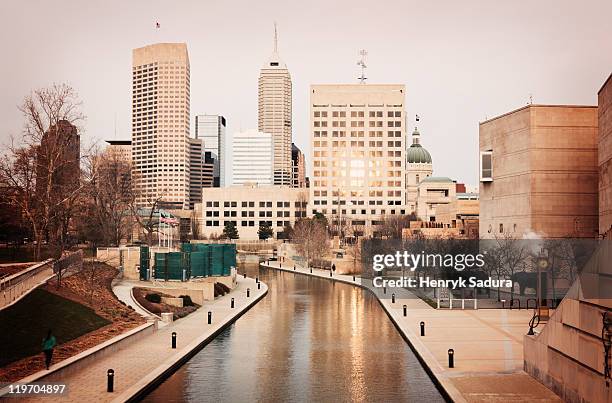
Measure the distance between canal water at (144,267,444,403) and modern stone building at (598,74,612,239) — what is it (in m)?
14.1

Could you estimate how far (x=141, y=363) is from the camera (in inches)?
1030

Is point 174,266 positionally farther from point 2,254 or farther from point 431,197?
point 431,197

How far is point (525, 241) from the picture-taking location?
182ft

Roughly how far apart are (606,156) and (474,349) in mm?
18488

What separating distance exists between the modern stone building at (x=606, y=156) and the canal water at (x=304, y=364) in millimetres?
14051

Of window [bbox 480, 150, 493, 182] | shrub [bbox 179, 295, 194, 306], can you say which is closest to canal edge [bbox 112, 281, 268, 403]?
shrub [bbox 179, 295, 194, 306]

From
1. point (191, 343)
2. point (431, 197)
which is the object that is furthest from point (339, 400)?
point (431, 197)

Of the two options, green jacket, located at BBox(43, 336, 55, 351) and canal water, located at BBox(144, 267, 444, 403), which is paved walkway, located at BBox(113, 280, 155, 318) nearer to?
canal water, located at BBox(144, 267, 444, 403)

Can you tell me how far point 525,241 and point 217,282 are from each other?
2633cm

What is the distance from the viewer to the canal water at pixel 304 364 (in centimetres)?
2257

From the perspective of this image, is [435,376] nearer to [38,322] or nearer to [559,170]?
[38,322]

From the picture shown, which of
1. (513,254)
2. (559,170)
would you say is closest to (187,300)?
(513,254)

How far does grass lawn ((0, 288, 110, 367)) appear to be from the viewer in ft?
81.3

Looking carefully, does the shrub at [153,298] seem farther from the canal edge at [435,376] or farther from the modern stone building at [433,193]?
the modern stone building at [433,193]
